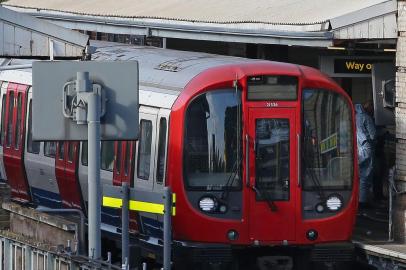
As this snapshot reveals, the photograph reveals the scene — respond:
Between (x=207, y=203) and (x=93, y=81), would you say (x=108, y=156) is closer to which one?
(x=207, y=203)

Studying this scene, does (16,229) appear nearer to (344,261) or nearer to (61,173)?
(344,261)

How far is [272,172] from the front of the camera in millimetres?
15336

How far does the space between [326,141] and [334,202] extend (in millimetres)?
666

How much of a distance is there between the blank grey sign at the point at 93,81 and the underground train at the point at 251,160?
14.8 feet

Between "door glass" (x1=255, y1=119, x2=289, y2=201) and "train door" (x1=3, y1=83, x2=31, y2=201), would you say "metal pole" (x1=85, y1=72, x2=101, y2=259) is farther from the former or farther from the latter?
"train door" (x1=3, y1=83, x2=31, y2=201)

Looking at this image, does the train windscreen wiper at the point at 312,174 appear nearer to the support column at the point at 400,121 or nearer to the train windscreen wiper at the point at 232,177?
the train windscreen wiper at the point at 232,177

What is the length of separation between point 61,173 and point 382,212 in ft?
13.5

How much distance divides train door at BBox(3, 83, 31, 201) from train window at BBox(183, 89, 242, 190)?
4791 millimetres

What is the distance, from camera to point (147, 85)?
649 inches

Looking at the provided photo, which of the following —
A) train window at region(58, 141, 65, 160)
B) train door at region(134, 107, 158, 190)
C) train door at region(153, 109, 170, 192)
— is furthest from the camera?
train window at region(58, 141, 65, 160)

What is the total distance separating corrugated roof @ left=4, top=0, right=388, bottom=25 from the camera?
737 inches

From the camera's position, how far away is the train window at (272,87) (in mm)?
15273

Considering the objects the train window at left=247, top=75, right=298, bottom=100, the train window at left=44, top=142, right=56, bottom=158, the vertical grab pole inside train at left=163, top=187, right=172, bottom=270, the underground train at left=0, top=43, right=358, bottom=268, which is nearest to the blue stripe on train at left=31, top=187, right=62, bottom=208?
the train window at left=44, top=142, right=56, bottom=158

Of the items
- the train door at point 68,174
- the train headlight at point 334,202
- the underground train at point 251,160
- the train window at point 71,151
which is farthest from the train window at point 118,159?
the train headlight at point 334,202
